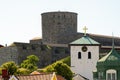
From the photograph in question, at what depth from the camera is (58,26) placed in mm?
109750

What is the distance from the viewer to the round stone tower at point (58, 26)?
10938cm

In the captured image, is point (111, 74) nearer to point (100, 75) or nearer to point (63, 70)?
point (100, 75)

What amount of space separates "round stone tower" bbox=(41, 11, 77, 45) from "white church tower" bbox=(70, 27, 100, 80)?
48602mm

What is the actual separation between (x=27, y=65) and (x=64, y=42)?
2897cm

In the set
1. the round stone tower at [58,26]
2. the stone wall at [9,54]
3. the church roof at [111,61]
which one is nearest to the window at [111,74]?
the church roof at [111,61]

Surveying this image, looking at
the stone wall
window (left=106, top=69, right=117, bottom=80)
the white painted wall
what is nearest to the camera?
window (left=106, top=69, right=117, bottom=80)

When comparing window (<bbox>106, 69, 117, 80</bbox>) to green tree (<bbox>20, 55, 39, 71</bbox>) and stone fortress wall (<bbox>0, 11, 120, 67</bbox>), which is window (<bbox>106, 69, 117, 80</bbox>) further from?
stone fortress wall (<bbox>0, 11, 120, 67</bbox>)

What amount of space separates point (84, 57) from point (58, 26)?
4961cm

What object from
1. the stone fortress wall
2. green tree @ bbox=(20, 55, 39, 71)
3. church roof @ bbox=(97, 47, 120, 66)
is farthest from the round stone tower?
church roof @ bbox=(97, 47, 120, 66)

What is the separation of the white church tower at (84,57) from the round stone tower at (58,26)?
48602 mm

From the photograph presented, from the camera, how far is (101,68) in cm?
4394

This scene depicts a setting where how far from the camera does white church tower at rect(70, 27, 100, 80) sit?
60131 mm

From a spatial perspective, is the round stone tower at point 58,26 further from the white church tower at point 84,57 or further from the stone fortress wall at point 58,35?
the white church tower at point 84,57

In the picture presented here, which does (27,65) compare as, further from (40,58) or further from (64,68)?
(64,68)
